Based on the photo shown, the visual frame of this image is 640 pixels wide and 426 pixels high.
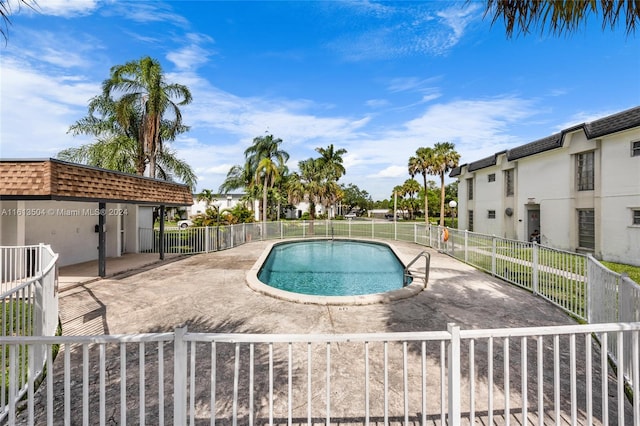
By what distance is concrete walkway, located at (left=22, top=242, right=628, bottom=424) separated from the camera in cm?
483

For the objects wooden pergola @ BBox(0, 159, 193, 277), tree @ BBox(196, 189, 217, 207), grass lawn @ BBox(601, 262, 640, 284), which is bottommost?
grass lawn @ BBox(601, 262, 640, 284)

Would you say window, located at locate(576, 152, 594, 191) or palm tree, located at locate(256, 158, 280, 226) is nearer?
window, located at locate(576, 152, 594, 191)

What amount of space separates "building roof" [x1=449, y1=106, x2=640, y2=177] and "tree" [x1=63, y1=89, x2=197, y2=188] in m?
21.4

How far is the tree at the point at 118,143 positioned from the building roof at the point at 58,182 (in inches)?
371

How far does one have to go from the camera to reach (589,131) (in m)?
12.6

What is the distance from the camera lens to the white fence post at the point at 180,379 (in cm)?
204

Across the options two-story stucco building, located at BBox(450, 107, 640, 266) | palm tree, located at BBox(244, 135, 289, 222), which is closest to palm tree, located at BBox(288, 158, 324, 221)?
palm tree, located at BBox(244, 135, 289, 222)

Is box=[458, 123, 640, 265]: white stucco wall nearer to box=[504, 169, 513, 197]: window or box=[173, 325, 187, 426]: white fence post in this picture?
box=[504, 169, 513, 197]: window

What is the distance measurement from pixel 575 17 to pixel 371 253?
13.9 metres

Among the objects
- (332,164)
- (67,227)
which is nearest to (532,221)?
(332,164)

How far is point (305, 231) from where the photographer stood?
2052 centimetres

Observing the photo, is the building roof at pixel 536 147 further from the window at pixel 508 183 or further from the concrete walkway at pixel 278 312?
the concrete walkway at pixel 278 312

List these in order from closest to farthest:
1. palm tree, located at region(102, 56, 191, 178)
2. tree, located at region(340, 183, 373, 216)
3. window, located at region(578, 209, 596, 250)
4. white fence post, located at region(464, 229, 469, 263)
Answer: white fence post, located at region(464, 229, 469, 263) < window, located at region(578, 209, 596, 250) < palm tree, located at region(102, 56, 191, 178) < tree, located at region(340, 183, 373, 216)

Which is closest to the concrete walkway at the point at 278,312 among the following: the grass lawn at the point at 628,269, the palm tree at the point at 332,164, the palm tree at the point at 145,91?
the grass lawn at the point at 628,269
